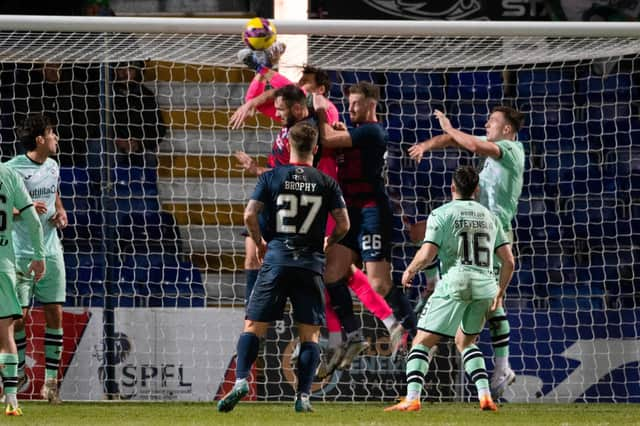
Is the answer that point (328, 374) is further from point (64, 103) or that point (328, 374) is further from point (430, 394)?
point (64, 103)

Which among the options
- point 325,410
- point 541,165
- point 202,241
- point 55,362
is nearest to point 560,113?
point 541,165

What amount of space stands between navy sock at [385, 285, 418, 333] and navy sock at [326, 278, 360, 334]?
0.47 metres

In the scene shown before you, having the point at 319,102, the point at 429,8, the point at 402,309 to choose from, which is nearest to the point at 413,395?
the point at 402,309

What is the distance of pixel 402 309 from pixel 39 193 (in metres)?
2.76

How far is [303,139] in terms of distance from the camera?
7969mm

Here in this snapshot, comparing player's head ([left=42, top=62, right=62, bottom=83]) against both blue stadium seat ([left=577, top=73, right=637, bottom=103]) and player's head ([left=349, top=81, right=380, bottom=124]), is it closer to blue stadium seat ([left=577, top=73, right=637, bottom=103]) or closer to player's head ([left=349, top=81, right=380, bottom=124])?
player's head ([left=349, top=81, right=380, bottom=124])

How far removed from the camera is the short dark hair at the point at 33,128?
9039 millimetres

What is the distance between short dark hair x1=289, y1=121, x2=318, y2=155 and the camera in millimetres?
7941

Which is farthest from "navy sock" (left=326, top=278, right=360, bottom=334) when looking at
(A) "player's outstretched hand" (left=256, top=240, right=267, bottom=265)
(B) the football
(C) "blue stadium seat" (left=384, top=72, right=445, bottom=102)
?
(C) "blue stadium seat" (left=384, top=72, right=445, bottom=102)

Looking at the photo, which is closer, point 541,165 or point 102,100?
point 102,100

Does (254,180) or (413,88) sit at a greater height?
(413,88)

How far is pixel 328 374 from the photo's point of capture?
31.6 ft

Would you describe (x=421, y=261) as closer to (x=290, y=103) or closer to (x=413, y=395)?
(x=413, y=395)

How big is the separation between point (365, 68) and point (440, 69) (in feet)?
5.31
